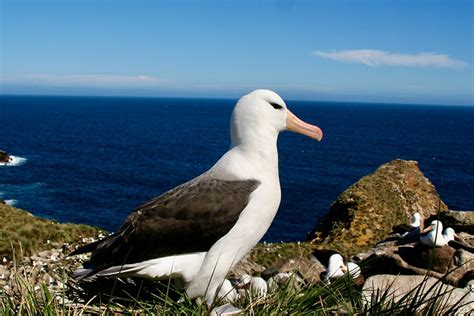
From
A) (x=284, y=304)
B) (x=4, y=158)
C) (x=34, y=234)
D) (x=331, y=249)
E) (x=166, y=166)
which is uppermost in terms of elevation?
(x=284, y=304)

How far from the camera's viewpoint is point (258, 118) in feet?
17.5

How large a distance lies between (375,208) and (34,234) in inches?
678

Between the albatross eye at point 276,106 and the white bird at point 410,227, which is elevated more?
the albatross eye at point 276,106

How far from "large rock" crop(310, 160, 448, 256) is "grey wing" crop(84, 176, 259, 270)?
15033 mm

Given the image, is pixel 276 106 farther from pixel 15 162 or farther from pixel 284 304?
pixel 15 162

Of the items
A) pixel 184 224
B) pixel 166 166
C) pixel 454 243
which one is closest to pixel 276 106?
pixel 184 224

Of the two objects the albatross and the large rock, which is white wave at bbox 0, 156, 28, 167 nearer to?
the large rock

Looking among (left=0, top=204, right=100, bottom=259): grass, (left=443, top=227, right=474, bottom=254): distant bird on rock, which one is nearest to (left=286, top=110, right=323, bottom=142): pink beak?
(left=443, top=227, right=474, bottom=254): distant bird on rock

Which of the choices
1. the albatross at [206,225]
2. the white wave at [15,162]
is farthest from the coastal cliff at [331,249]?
the white wave at [15,162]

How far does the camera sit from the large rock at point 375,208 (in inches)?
936

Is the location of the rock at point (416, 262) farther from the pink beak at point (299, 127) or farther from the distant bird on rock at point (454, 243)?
the pink beak at point (299, 127)

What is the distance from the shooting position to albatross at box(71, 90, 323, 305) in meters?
5.05

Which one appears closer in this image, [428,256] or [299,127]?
[299,127]

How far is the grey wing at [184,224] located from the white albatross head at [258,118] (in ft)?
1.55
